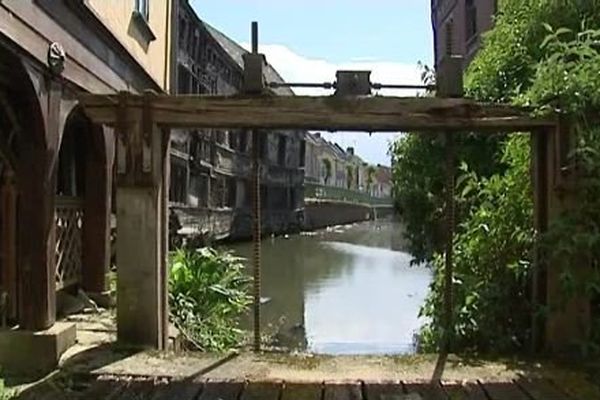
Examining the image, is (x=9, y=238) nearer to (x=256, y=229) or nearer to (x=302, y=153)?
(x=256, y=229)

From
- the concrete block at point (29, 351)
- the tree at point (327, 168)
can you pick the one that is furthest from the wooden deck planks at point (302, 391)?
the tree at point (327, 168)

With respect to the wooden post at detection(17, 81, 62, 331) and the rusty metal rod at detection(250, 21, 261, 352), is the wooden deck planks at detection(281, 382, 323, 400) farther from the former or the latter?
the wooden post at detection(17, 81, 62, 331)

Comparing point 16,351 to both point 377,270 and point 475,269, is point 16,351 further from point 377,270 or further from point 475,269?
point 377,270

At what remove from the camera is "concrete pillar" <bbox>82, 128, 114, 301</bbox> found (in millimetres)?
8516

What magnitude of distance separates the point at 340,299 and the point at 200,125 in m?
11.3

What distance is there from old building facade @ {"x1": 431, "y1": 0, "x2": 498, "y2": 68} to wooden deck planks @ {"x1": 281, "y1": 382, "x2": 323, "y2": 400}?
38.4ft

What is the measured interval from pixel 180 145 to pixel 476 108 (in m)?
15.9

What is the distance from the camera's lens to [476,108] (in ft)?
19.1

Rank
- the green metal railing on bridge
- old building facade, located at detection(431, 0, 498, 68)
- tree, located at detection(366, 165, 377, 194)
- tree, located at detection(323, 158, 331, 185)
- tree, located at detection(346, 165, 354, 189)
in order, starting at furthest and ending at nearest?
tree, located at detection(366, 165, 377, 194) → tree, located at detection(346, 165, 354, 189) → tree, located at detection(323, 158, 331, 185) → the green metal railing on bridge → old building facade, located at detection(431, 0, 498, 68)

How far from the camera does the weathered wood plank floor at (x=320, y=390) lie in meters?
4.75

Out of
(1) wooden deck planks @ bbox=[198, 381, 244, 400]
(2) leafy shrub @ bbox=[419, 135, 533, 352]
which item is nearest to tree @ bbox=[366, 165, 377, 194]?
(2) leafy shrub @ bbox=[419, 135, 533, 352]

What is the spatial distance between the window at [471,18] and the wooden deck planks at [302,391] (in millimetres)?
15762

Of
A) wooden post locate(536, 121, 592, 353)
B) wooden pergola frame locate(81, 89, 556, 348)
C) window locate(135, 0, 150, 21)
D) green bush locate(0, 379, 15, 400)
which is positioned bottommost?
green bush locate(0, 379, 15, 400)

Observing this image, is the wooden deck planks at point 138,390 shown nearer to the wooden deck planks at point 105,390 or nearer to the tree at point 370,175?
the wooden deck planks at point 105,390
